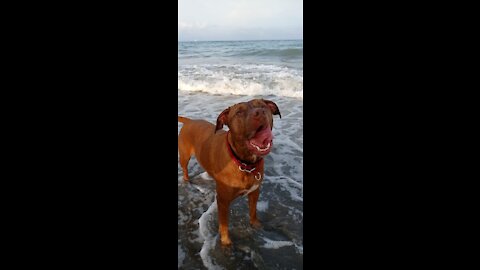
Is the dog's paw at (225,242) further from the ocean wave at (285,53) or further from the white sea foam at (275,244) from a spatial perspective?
the ocean wave at (285,53)

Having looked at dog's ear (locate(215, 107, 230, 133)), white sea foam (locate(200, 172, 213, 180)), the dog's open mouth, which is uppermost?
dog's ear (locate(215, 107, 230, 133))

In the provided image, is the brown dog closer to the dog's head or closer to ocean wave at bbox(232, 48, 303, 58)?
the dog's head

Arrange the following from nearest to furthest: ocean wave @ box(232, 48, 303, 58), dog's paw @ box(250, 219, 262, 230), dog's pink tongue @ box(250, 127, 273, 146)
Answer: dog's pink tongue @ box(250, 127, 273, 146)
dog's paw @ box(250, 219, 262, 230)
ocean wave @ box(232, 48, 303, 58)

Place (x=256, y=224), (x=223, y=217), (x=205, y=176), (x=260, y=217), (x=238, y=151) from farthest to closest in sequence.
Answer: (x=205, y=176)
(x=260, y=217)
(x=256, y=224)
(x=223, y=217)
(x=238, y=151)

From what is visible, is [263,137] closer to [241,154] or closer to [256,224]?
[241,154]

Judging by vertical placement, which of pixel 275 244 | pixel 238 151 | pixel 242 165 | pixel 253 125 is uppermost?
pixel 253 125

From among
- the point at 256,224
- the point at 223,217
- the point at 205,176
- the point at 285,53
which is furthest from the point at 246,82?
the point at 223,217

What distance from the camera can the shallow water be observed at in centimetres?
242

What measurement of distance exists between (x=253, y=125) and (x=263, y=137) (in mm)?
109

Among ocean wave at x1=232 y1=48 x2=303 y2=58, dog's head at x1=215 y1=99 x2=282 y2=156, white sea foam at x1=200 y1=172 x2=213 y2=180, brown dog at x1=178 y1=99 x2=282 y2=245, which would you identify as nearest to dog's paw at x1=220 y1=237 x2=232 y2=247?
brown dog at x1=178 y1=99 x2=282 y2=245

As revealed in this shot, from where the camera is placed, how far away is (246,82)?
936cm

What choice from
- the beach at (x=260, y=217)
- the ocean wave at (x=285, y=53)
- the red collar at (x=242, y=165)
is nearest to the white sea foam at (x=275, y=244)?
the beach at (x=260, y=217)
